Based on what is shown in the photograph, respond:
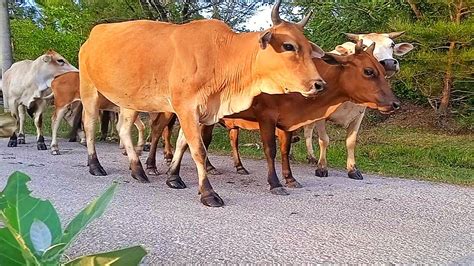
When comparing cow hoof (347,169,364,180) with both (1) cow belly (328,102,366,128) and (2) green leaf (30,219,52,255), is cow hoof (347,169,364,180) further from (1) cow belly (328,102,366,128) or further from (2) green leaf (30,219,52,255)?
(2) green leaf (30,219,52,255)

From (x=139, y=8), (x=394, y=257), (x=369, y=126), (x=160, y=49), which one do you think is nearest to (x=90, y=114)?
(x=160, y=49)

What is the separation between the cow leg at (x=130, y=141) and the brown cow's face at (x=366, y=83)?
2.23 metres

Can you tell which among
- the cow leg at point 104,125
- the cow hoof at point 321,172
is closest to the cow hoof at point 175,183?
the cow hoof at point 321,172

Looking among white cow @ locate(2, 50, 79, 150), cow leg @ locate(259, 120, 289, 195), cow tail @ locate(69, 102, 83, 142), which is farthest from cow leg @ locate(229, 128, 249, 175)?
cow tail @ locate(69, 102, 83, 142)

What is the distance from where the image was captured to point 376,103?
17.8 ft

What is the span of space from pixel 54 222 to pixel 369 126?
1342cm

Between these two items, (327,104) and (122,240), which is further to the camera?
(327,104)

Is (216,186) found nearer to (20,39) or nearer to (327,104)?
(327,104)

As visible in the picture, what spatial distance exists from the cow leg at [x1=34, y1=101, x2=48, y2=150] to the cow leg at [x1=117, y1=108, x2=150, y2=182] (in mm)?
2429

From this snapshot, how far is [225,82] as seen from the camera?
4.78 meters

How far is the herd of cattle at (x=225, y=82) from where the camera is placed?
4648 mm

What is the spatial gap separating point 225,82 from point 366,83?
1520 mm

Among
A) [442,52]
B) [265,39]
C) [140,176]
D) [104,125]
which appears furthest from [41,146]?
[442,52]

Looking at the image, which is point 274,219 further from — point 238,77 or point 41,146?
point 41,146
